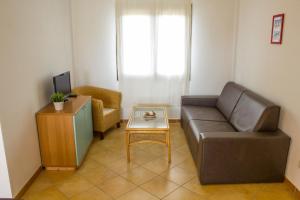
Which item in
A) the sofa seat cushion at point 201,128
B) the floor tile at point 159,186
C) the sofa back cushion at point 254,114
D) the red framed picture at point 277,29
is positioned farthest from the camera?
the sofa seat cushion at point 201,128

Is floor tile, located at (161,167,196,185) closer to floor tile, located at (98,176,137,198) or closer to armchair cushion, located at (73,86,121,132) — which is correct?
floor tile, located at (98,176,137,198)

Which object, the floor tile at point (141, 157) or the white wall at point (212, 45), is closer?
the floor tile at point (141, 157)

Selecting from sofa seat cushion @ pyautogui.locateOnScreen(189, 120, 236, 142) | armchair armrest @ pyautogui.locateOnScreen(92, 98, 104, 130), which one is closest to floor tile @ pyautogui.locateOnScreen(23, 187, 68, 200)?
armchair armrest @ pyautogui.locateOnScreen(92, 98, 104, 130)

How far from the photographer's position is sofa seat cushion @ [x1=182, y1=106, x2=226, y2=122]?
3696 millimetres

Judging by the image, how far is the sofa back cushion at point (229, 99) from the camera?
3690mm

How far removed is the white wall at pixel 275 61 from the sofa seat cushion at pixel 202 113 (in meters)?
0.65

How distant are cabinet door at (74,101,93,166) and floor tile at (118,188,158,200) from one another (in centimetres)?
84

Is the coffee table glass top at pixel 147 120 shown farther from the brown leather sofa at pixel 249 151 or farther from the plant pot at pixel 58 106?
the plant pot at pixel 58 106

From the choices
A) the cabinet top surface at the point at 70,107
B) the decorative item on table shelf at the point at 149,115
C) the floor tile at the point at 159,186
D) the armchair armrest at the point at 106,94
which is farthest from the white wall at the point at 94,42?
the floor tile at the point at 159,186

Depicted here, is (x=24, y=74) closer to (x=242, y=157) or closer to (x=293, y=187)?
(x=242, y=157)

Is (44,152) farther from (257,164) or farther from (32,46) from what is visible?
(257,164)

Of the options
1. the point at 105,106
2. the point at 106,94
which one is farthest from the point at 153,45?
the point at 105,106

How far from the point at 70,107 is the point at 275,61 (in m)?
2.64

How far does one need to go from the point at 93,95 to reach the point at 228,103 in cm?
231
